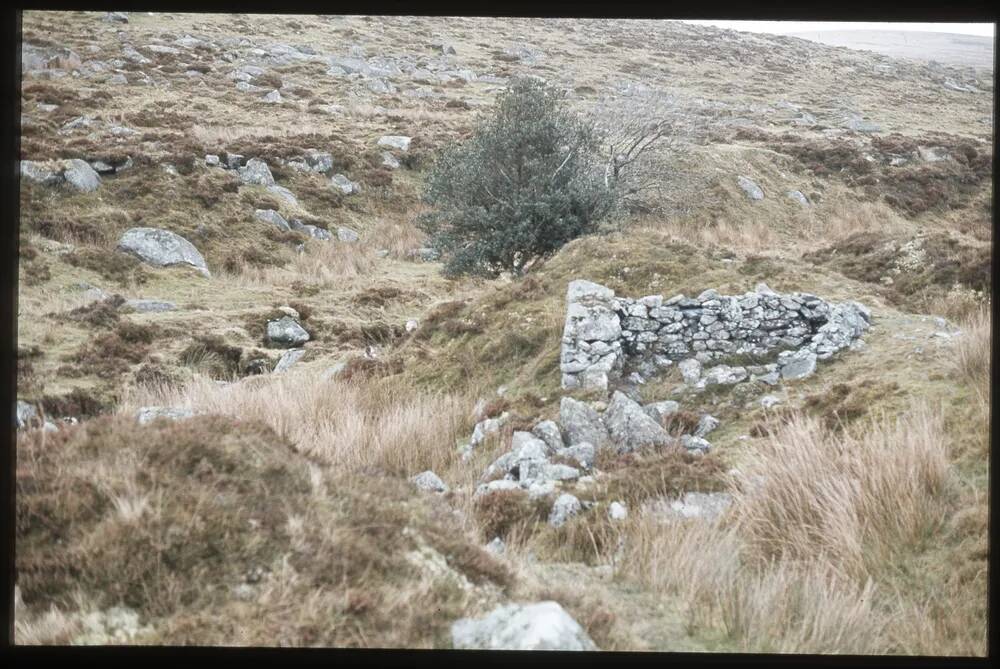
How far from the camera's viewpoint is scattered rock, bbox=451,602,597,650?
10.1 ft

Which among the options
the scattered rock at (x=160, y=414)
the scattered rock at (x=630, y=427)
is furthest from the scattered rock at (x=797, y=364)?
the scattered rock at (x=160, y=414)

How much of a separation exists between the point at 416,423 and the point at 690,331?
3.20 metres

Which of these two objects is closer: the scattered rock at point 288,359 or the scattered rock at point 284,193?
the scattered rock at point 288,359

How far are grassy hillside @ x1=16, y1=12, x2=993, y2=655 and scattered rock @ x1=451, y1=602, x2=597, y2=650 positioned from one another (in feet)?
0.28

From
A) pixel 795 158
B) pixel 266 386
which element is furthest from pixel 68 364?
pixel 795 158

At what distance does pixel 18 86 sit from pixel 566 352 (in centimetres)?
506

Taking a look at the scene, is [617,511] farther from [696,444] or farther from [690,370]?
[690,370]

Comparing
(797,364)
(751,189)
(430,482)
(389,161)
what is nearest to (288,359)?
(430,482)

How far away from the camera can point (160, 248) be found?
13047 millimetres

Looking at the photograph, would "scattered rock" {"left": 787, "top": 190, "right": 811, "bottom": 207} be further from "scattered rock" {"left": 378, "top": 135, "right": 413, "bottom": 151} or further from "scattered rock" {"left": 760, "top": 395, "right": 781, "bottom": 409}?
"scattered rock" {"left": 760, "top": 395, "right": 781, "bottom": 409}

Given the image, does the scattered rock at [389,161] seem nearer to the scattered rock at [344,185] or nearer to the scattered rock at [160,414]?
the scattered rock at [344,185]

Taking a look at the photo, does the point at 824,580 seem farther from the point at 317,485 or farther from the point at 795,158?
the point at 795,158

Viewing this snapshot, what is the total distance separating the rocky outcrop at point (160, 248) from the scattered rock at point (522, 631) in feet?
38.4

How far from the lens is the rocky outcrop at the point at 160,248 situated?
1277cm
